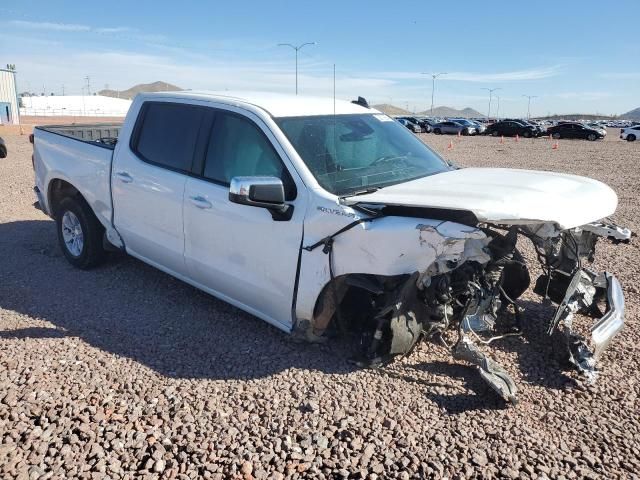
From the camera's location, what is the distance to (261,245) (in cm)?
401

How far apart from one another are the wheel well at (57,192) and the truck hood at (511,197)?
3.78m

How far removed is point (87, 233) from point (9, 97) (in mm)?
61967

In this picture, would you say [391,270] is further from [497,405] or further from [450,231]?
[497,405]

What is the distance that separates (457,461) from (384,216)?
1.48 m

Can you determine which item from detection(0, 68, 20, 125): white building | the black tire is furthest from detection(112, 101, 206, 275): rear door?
detection(0, 68, 20, 125): white building

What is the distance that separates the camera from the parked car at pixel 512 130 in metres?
47.9

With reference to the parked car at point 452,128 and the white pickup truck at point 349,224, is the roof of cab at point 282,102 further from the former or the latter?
the parked car at point 452,128

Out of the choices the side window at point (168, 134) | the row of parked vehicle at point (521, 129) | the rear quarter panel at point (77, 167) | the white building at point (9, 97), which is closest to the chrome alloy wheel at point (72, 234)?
Answer: the rear quarter panel at point (77, 167)

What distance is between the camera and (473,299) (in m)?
3.92

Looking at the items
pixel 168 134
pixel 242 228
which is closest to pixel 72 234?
pixel 168 134

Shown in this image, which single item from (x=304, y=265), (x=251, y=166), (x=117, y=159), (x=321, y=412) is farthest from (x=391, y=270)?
(x=117, y=159)

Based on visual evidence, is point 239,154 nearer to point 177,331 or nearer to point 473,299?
point 177,331

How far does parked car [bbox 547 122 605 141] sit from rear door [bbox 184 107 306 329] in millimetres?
45830

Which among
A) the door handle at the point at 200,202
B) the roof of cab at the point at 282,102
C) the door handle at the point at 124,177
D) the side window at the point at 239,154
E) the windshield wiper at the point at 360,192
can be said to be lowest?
the door handle at the point at 200,202
